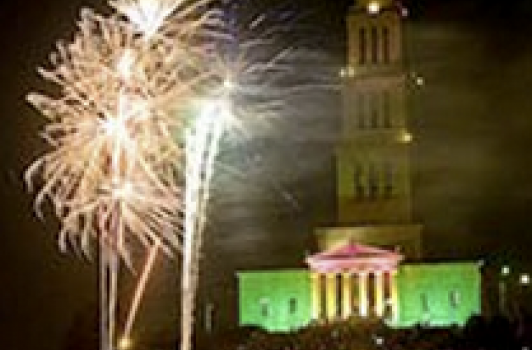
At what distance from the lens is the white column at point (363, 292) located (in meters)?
44.7

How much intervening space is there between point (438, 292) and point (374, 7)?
34.4 ft

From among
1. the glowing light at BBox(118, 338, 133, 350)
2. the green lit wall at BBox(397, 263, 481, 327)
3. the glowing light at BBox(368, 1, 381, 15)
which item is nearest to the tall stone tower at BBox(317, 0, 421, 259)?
the glowing light at BBox(368, 1, 381, 15)

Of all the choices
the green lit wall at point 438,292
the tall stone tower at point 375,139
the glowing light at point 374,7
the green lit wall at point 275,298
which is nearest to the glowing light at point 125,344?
the green lit wall at point 275,298

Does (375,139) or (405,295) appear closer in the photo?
(405,295)

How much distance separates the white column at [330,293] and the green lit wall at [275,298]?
2.76 feet

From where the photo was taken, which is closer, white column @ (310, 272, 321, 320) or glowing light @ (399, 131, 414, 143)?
white column @ (310, 272, 321, 320)

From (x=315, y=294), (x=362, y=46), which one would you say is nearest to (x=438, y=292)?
(x=315, y=294)

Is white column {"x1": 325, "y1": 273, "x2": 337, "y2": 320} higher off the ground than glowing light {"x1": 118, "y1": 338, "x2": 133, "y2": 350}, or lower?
higher

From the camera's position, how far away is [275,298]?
151 feet

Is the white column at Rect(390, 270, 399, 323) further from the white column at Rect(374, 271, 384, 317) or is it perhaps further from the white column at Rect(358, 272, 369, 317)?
the white column at Rect(358, 272, 369, 317)

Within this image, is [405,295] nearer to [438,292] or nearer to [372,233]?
[438,292]

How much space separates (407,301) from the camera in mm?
45406

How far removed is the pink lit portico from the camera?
44188 mm

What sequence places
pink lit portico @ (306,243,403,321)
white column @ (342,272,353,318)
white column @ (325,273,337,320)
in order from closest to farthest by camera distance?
pink lit portico @ (306,243,403,321) → white column @ (342,272,353,318) → white column @ (325,273,337,320)
